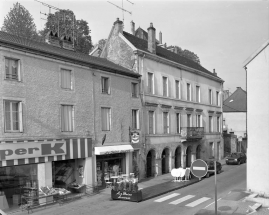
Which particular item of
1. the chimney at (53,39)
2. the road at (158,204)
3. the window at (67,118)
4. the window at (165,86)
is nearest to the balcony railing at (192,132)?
the window at (165,86)

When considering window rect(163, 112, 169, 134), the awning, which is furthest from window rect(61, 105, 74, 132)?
window rect(163, 112, 169, 134)

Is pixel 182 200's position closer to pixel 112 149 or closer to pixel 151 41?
pixel 112 149

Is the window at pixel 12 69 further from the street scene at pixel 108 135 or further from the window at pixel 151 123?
the window at pixel 151 123

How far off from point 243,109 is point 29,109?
4217 centimetres

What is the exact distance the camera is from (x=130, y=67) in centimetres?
2673

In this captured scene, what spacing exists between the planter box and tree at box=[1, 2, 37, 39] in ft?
85.9

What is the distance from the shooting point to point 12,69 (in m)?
Result: 16.7

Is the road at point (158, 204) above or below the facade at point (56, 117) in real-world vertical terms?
below

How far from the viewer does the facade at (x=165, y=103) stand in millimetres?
26859

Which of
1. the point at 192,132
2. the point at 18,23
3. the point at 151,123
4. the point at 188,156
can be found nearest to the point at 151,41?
the point at 151,123

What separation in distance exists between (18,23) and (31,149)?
87.1 feet

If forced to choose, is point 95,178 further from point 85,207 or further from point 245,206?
point 245,206

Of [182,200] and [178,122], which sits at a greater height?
[178,122]

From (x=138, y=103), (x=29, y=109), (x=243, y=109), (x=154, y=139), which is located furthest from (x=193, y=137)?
(x=243, y=109)
